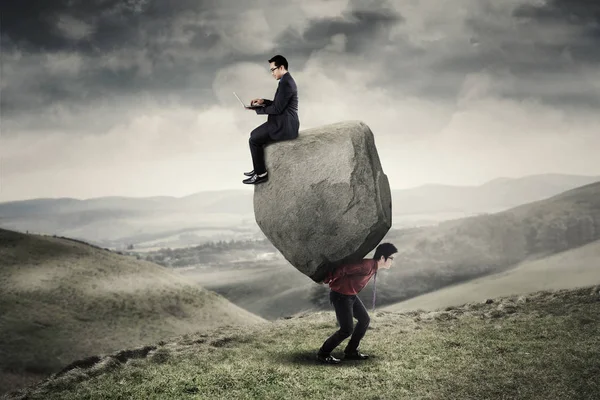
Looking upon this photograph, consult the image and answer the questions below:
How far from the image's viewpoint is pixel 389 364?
10.6m

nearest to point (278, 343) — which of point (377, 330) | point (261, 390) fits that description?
point (377, 330)

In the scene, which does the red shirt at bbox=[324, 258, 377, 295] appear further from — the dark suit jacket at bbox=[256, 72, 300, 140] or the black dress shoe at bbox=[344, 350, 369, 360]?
the dark suit jacket at bbox=[256, 72, 300, 140]

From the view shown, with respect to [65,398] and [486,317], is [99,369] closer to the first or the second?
[65,398]

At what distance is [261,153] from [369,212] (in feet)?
8.39

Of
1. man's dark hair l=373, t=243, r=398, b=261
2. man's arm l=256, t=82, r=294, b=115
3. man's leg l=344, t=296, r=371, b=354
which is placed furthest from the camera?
man's leg l=344, t=296, r=371, b=354

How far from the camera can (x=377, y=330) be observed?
1438 cm

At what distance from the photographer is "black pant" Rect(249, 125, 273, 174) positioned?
10461 millimetres

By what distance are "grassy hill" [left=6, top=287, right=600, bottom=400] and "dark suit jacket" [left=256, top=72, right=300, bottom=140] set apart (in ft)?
16.0

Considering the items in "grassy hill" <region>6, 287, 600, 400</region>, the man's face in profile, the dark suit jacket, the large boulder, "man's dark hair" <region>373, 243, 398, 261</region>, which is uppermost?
the man's face in profile

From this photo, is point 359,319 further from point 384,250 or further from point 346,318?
A: point 384,250

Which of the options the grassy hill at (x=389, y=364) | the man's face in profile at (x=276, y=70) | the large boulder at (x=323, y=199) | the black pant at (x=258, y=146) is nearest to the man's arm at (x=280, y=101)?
the man's face in profile at (x=276, y=70)

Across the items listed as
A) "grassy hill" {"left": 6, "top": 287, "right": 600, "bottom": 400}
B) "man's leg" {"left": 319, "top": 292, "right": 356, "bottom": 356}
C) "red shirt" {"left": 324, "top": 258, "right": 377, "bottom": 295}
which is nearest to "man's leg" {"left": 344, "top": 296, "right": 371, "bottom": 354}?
"man's leg" {"left": 319, "top": 292, "right": 356, "bottom": 356}

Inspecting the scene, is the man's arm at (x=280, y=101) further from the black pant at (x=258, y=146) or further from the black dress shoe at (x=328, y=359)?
the black dress shoe at (x=328, y=359)

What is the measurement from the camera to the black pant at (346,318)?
409 inches
